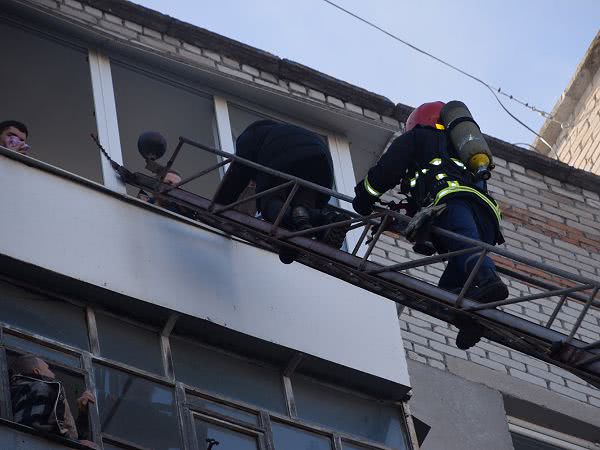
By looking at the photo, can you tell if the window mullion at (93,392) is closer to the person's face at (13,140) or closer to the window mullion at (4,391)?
the window mullion at (4,391)

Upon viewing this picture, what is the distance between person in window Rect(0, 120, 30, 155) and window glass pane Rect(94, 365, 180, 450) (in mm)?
1783

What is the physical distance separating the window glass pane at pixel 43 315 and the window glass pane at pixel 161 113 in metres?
2.29

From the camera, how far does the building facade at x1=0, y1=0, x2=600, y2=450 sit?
26.0 feet

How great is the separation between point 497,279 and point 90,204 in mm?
2239

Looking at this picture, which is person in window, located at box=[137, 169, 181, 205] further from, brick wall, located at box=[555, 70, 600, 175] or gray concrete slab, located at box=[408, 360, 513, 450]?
brick wall, located at box=[555, 70, 600, 175]

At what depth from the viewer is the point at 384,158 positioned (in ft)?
30.0

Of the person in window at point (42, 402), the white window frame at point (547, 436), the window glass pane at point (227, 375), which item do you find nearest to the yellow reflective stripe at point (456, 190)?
the window glass pane at point (227, 375)

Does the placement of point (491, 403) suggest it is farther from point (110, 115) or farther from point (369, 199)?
point (110, 115)

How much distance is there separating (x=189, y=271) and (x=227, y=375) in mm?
668

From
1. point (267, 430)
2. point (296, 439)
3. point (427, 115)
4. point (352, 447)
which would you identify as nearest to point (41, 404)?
point (267, 430)

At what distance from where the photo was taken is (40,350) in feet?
25.2

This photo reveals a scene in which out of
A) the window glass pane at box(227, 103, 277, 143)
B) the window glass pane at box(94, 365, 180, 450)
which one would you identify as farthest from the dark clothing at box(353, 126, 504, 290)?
the window glass pane at box(94, 365, 180, 450)

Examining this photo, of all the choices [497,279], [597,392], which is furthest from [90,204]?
[597,392]

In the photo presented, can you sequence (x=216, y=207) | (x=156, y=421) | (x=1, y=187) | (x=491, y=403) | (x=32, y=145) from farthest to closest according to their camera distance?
(x=32, y=145)
(x=491, y=403)
(x=216, y=207)
(x=1, y=187)
(x=156, y=421)
